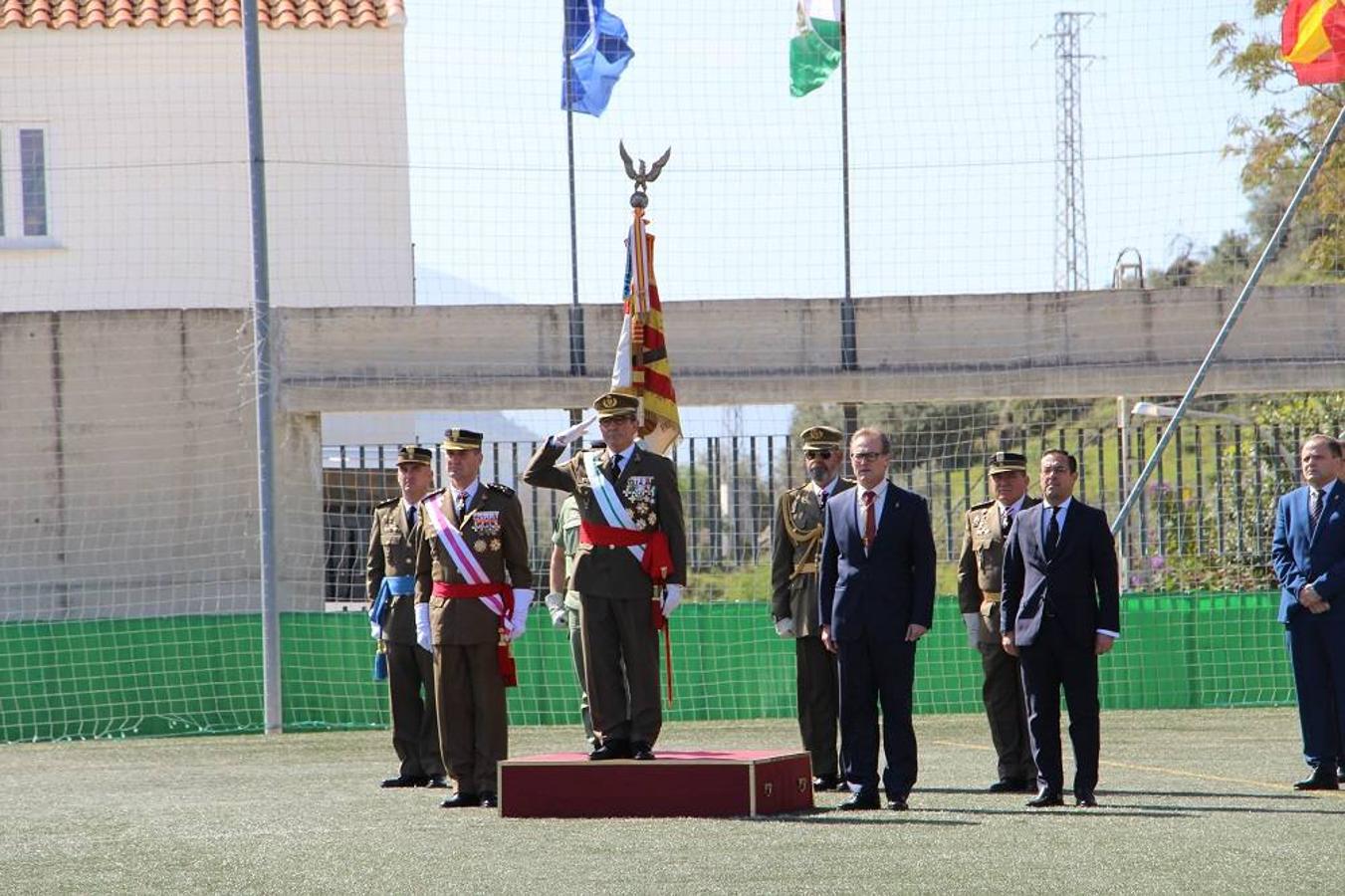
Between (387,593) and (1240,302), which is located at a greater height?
(1240,302)

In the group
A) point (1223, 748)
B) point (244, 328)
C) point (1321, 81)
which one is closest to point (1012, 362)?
point (1321, 81)

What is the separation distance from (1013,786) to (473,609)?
267 centimetres

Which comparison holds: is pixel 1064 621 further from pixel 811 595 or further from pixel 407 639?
pixel 407 639

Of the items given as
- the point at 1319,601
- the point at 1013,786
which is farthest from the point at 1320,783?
the point at 1013,786

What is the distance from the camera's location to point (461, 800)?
9.23 metres

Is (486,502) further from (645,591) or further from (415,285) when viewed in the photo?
(415,285)

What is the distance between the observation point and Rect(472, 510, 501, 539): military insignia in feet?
30.9

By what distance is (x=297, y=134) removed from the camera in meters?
18.3

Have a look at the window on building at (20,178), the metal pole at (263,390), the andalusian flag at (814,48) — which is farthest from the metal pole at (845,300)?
the window on building at (20,178)

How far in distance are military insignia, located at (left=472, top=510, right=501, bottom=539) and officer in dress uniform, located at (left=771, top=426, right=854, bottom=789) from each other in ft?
4.48

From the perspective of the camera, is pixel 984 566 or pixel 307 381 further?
pixel 307 381

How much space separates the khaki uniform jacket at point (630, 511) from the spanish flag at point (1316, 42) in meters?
6.75

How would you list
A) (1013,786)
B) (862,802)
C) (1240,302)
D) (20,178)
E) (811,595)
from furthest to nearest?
(20,178) < (1240,302) < (811,595) < (1013,786) < (862,802)

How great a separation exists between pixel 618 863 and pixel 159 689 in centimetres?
796
